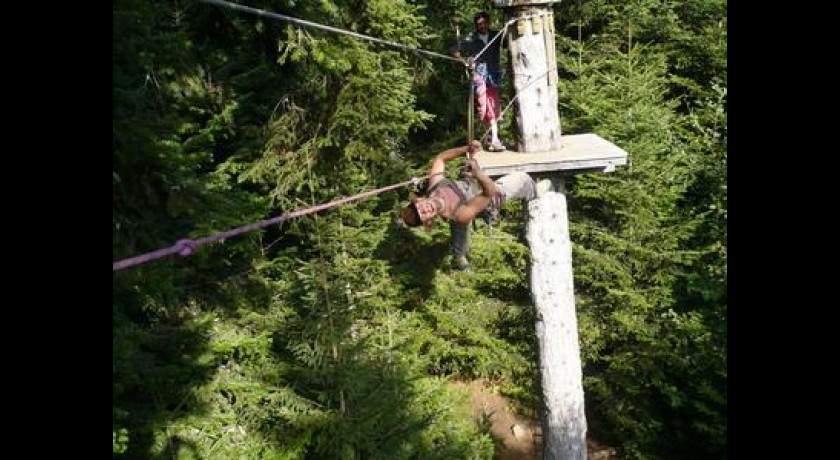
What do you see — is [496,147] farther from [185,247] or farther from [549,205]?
[185,247]

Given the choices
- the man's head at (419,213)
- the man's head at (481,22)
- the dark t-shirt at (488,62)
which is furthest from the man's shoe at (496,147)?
the man's head at (419,213)

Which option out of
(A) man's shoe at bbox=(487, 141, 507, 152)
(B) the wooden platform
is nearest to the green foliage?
(A) man's shoe at bbox=(487, 141, 507, 152)

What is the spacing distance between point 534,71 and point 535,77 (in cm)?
5

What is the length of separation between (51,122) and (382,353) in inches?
192

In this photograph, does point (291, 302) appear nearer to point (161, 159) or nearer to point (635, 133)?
point (161, 159)

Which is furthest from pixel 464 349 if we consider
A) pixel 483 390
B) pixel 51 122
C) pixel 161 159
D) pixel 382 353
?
pixel 51 122

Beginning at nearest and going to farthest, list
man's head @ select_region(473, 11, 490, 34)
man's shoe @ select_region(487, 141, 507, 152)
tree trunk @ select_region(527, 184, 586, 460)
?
tree trunk @ select_region(527, 184, 586, 460) → man's shoe @ select_region(487, 141, 507, 152) → man's head @ select_region(473, 11, 490, 34)

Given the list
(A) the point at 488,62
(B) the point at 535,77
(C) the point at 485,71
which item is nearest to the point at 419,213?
(B) the point at 535,77

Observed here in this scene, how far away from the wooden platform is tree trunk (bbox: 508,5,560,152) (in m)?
0.17

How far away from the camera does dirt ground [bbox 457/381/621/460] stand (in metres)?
8.66

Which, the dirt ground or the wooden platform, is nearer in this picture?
the wooden platform

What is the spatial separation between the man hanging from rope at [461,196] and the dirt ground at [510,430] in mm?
4278

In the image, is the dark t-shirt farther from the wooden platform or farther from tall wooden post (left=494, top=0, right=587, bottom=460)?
the wooden platform
